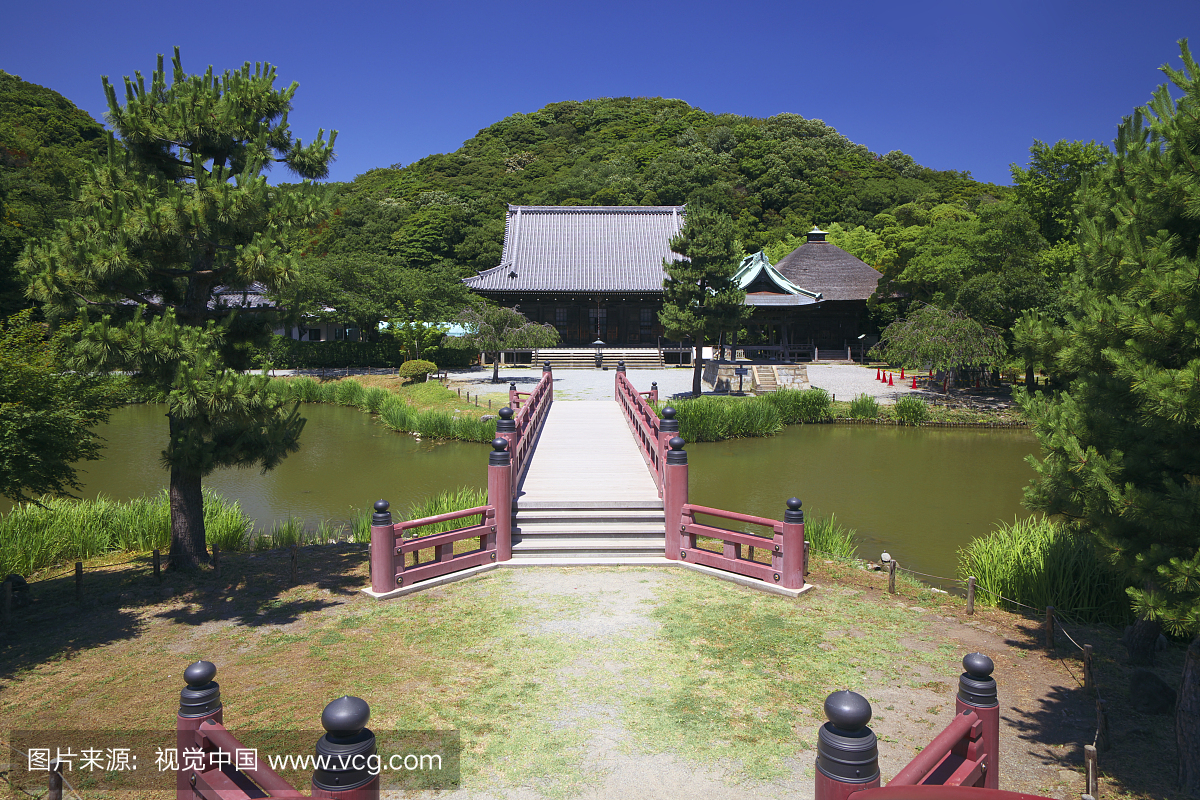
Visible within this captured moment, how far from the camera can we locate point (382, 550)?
770 cm

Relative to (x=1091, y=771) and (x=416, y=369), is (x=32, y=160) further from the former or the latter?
(x=1091, y=771)

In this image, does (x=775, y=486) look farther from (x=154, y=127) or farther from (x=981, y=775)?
(x=154, y=127)

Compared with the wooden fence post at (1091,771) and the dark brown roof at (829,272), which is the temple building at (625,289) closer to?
the dark brown roof at (829,272)

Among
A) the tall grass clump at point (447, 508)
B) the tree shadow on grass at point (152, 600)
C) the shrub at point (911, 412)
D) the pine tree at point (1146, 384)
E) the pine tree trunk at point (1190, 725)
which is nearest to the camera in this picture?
the pine tree at point (1146, 384)

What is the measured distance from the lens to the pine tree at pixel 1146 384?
13.1ft

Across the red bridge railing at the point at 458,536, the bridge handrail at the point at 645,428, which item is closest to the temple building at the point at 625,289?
the bridge handrail at the point at 645,428

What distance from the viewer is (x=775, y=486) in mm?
14977

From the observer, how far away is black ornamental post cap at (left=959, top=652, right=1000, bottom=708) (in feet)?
11.9

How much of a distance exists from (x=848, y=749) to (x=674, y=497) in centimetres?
611

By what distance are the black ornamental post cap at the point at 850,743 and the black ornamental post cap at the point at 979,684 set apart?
0.95 meters

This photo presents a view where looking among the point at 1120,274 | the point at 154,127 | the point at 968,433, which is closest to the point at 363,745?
the point at 1120,274

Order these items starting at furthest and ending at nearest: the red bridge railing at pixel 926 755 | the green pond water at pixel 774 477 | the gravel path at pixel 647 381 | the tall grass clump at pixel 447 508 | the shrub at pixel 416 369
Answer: the shrub at pixel 416 369, the gravel path at pixel 647 381, the green pond water at pixel 774 477, the tall grass clump at pixel 447 508, the red bridge railing at pixel 926 755

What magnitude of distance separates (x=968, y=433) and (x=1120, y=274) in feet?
66.5

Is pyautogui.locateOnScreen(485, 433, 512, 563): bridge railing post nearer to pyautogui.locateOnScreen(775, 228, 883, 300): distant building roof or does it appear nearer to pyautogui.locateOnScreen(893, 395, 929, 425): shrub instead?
pyautogui.locateOnScreen(893, 395, 929, 425): shrub
